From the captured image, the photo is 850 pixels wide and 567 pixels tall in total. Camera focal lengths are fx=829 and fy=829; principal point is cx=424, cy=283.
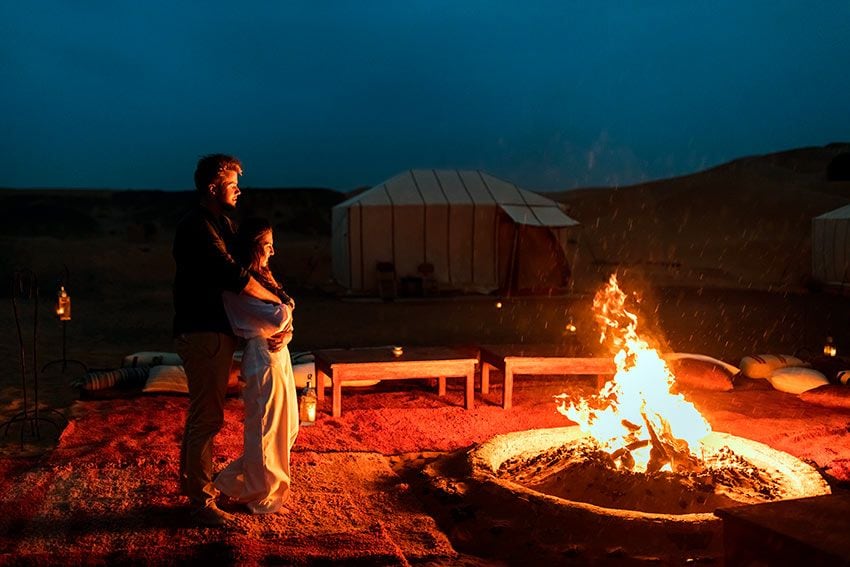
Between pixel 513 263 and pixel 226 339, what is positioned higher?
pixel 513 263

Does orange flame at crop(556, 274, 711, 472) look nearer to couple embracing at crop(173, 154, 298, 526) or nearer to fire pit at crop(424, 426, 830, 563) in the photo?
fire pit at crop(424, 426, 830, 563)

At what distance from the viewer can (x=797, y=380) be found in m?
6.91

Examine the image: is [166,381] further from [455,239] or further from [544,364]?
[455,239]

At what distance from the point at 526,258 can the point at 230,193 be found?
11268 millimetres

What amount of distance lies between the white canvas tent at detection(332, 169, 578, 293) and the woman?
1045cm

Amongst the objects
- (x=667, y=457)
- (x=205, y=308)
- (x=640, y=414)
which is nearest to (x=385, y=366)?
(x=640, y=414)

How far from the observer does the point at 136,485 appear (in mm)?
4281

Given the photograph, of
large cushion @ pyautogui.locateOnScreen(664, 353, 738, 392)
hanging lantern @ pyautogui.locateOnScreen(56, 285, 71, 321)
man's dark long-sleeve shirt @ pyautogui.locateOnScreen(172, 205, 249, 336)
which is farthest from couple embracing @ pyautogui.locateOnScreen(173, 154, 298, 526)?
large cushion @ pyautogui.locateOnScreen(664, 353, 738, 392)

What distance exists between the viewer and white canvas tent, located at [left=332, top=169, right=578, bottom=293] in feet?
46.7

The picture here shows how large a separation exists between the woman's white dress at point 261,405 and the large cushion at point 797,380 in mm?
4813

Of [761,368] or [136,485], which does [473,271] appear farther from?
[136,485]

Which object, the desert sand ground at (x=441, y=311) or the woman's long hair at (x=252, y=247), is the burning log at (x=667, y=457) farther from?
the woman's long hair at (x=252, y=247)

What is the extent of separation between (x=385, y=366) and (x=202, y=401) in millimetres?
2516

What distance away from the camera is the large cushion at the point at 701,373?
701 cm
